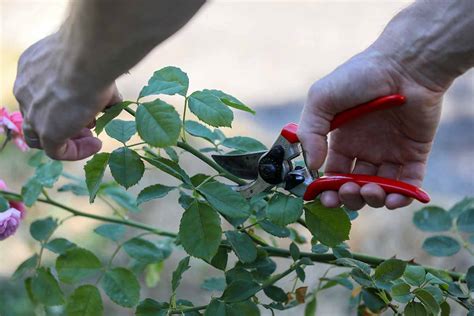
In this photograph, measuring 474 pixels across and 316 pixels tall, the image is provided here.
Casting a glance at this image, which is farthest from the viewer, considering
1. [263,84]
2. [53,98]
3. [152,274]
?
[263,84]

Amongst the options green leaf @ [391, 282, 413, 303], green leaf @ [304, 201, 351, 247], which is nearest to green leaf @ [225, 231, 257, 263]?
green leaf @ [304, 201, 351, 247]

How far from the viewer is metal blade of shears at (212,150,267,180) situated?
1256mm

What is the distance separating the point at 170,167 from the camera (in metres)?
1.15

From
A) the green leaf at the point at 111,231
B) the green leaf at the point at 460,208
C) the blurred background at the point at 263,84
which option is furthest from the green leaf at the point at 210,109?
the blurred background at the point at 263,84

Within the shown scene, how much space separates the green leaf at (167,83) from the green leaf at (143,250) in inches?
14.2

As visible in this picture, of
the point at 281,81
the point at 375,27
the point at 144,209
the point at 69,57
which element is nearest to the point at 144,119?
the point at 69,57

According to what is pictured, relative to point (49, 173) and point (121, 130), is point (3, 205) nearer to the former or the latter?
point (49, 173)

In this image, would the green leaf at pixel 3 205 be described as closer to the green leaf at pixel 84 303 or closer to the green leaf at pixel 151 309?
Answer: the green leaf at pixel 84 303

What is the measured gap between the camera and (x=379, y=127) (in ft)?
4.31

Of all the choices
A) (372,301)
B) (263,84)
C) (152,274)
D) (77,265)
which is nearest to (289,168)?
(372,301)

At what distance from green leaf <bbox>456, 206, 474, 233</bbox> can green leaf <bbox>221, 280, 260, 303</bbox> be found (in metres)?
0.40

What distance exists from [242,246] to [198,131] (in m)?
0.19

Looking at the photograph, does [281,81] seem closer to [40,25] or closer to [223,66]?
[223,66]

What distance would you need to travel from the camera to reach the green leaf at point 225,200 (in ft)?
3.64
